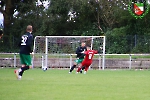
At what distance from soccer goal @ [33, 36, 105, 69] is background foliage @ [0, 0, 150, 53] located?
29.0 ft

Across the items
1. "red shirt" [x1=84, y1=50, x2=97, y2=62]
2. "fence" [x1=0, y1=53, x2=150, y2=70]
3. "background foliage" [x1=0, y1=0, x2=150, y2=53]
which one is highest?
"background foliage" [x1=0, y1=0, x2=150, y2=53]

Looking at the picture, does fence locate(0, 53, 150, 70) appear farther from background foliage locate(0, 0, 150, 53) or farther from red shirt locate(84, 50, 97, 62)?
background foliage locate(0, 0, 150, 53)

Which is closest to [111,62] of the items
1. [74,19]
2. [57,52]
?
[57,52]

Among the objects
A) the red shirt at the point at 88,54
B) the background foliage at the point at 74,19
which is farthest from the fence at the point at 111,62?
the background foliage at the point at 74,19

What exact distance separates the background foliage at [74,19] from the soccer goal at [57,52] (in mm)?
8840

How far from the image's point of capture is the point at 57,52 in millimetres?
32594

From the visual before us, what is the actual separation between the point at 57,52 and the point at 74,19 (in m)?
14.6

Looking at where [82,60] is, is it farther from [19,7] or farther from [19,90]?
[19,7]

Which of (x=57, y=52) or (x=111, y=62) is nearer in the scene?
(x=57, y=52)

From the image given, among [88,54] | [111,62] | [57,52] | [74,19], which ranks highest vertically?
[74,19]

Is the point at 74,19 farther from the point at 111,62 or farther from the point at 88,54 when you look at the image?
the point at 88,54

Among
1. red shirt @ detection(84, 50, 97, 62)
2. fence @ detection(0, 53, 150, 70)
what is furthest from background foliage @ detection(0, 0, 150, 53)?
red shirt @ detection(84, 50, 97, 62)

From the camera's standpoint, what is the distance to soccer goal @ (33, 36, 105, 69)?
32250 millimetres

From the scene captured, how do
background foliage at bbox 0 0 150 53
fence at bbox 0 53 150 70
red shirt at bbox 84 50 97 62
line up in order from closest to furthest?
red shirt at bbox 84 50 97 62, fence at bbox 0 53 150 70, background foliage at bbox 0 0 150 53
